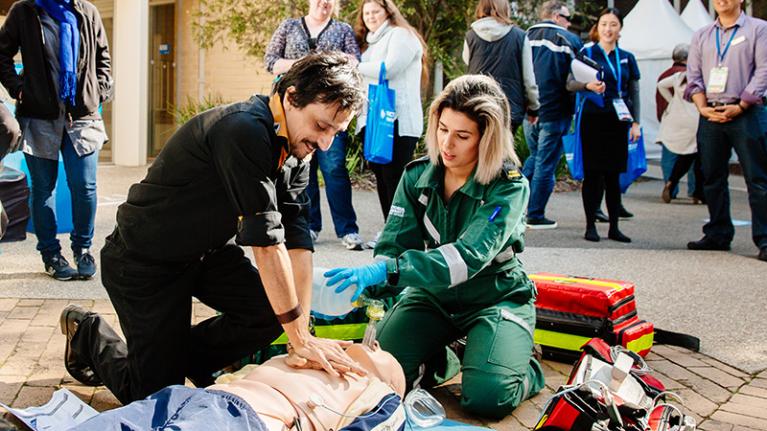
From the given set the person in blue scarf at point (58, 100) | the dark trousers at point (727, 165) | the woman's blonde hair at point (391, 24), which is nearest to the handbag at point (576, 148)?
the dark trousers at point (727, 165)

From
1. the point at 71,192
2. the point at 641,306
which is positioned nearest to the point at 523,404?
the point at 641,306

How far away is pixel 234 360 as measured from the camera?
387cm

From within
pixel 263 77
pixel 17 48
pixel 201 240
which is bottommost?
pixel 263 77

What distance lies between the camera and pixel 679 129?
11.2 m

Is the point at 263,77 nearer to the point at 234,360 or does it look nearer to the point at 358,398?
the point at 234,360

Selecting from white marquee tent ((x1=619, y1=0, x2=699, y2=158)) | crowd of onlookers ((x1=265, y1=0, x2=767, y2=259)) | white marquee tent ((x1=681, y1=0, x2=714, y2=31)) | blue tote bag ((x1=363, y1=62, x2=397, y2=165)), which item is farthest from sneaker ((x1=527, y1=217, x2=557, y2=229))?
white marquee tent ((x1=681, y1=0, x2=714, y2=31))

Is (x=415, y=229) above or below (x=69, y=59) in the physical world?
below

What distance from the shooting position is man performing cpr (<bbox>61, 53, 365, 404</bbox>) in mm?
3127

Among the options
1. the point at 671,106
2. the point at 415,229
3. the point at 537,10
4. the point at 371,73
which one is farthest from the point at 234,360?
the point at 537,10

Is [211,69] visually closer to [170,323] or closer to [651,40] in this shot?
[651,40]

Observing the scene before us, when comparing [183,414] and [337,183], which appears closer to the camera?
[183,414]

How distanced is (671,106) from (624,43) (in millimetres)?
4100

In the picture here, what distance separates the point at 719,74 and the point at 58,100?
5034 millimetres

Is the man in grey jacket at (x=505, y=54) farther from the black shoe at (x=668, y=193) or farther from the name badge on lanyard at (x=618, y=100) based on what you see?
the black shoe at (x=668, y=193)
